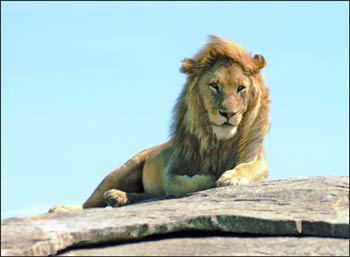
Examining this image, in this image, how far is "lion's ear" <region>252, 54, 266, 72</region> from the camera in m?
8.62

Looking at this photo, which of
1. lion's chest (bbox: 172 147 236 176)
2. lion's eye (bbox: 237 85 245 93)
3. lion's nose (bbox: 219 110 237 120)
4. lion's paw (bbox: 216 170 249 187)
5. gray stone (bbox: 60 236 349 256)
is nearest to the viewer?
gray stone (bbox: 60 236 349 256)

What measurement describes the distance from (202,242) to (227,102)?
213 cm

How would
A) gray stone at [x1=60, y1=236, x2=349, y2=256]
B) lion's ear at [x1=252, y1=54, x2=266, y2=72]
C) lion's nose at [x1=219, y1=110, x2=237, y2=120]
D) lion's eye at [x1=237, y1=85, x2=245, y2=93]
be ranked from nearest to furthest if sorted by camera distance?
gray stone at [x1=60, y1=236, x2=349, y2=256]
lion's nose at [x1=219, y1=110, x2=237, y2=120]
lion's eye at [x1=237, y1=85, x2=245, y2=93]
lion's ear at [x1=252, y1=54, x2=266, y2=72]

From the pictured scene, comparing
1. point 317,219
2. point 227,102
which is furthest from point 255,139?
point 317,219

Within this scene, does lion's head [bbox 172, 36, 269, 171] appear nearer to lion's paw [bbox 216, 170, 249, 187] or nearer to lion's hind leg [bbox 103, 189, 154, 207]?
lion's paw [bbox 216, 170, 249, 187]

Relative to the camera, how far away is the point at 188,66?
8672 mm

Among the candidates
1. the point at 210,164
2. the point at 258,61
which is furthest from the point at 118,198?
the point at 258,61

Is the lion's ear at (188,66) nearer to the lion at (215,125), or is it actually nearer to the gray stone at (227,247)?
the lion at (215,125)

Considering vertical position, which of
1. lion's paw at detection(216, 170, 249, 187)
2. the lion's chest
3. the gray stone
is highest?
the lion's chest

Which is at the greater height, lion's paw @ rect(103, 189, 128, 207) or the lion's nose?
the lion's nose

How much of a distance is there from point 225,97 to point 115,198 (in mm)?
1266

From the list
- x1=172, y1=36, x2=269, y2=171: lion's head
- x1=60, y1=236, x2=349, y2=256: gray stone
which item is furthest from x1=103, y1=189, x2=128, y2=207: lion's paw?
x1=60, y1=236, x2=349, y2=256: gray stone

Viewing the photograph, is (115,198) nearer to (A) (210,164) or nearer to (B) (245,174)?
(A) (210,164)

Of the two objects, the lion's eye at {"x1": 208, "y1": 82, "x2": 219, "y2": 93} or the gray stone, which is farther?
the lion's eye at {"x1": 208, "y1": 82, "x2": 219, "y2": 93}
